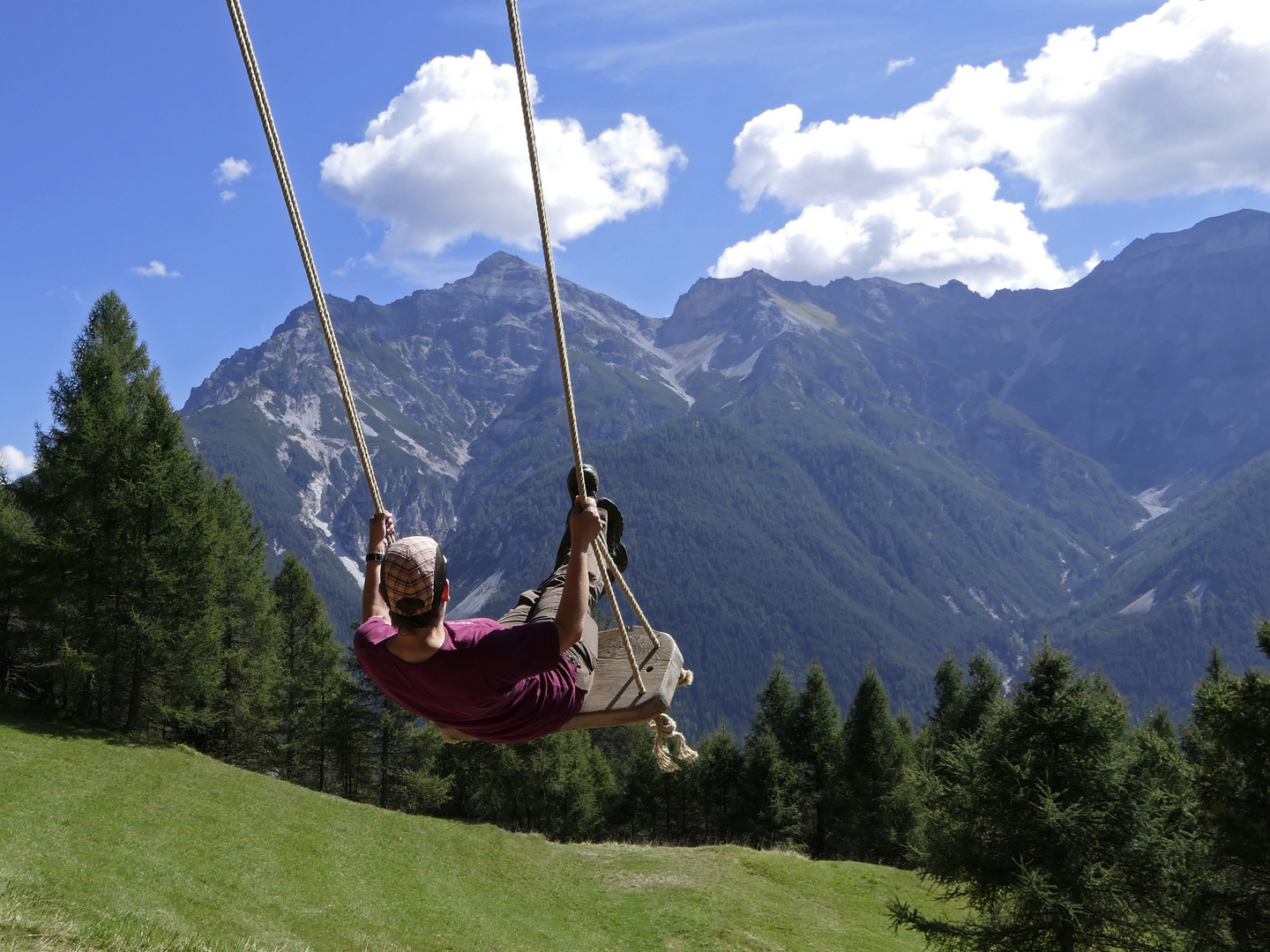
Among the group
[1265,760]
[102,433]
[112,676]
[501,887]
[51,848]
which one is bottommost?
[501,887]

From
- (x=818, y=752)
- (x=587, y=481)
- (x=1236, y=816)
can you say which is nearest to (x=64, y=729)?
(x=587, y=481)

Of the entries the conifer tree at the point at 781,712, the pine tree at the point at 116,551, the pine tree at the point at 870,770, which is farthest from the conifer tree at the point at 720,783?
the pine tree at the point at 116,551

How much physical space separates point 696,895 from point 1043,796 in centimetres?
960

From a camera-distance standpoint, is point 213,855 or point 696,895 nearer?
point 213,855

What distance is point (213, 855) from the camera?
1802cm

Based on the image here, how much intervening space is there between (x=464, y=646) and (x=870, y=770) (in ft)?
126

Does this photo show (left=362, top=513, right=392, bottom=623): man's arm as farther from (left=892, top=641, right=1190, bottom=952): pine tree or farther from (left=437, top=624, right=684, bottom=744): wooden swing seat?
(left=892, top=641, right=1190, bottom=952): pine tree

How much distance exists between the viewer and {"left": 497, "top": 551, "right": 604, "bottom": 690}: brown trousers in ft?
17.8

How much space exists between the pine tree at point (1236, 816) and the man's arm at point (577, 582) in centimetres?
1558

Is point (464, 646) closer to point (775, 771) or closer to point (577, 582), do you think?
point (577, 582)

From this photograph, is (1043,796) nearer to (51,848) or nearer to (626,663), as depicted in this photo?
(626,663)

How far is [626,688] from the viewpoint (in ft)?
19.4

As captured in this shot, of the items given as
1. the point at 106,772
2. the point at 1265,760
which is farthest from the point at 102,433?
the point at 1265,760

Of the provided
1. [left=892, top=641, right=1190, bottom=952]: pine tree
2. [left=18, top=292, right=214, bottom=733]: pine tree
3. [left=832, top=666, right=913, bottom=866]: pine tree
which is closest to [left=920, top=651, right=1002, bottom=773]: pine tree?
[left=832, top=666, right=913, bottom=866]: pine tree
